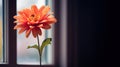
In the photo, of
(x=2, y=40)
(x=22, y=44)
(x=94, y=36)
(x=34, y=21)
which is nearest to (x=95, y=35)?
(x=94, y=36)

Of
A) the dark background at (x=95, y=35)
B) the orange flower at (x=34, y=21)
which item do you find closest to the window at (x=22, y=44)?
the dark background at (x=95, y=35)

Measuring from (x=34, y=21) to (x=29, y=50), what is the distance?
505 mm

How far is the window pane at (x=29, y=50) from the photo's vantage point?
5.22 feet

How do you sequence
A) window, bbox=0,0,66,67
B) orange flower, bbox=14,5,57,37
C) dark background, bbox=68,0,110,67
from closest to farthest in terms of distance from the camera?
1. orange flower, bbox=14,5,57,37
2. dark background, bbox=68,0,110,67
3. window, bbox=0,0,66,67

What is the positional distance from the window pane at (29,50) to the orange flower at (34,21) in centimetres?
43

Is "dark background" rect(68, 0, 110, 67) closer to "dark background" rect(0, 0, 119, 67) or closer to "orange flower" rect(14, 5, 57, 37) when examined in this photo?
"dark background" rect(0, 0, 119, 67)

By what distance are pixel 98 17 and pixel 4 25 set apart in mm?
675

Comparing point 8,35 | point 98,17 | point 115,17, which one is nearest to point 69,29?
point 98,17

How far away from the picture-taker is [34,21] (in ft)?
3.79

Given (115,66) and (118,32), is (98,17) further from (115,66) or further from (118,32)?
(115,66)

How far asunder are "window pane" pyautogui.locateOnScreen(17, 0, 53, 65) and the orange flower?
0.43 meters

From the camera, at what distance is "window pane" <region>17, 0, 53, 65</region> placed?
159 cm

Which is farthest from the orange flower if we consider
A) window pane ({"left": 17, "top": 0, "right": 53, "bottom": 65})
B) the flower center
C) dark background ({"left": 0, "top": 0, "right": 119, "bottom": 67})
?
window pane ({"left": 17, "top": 0, "right": 53, "bottom": 65})

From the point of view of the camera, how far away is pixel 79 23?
1377 millimetres
